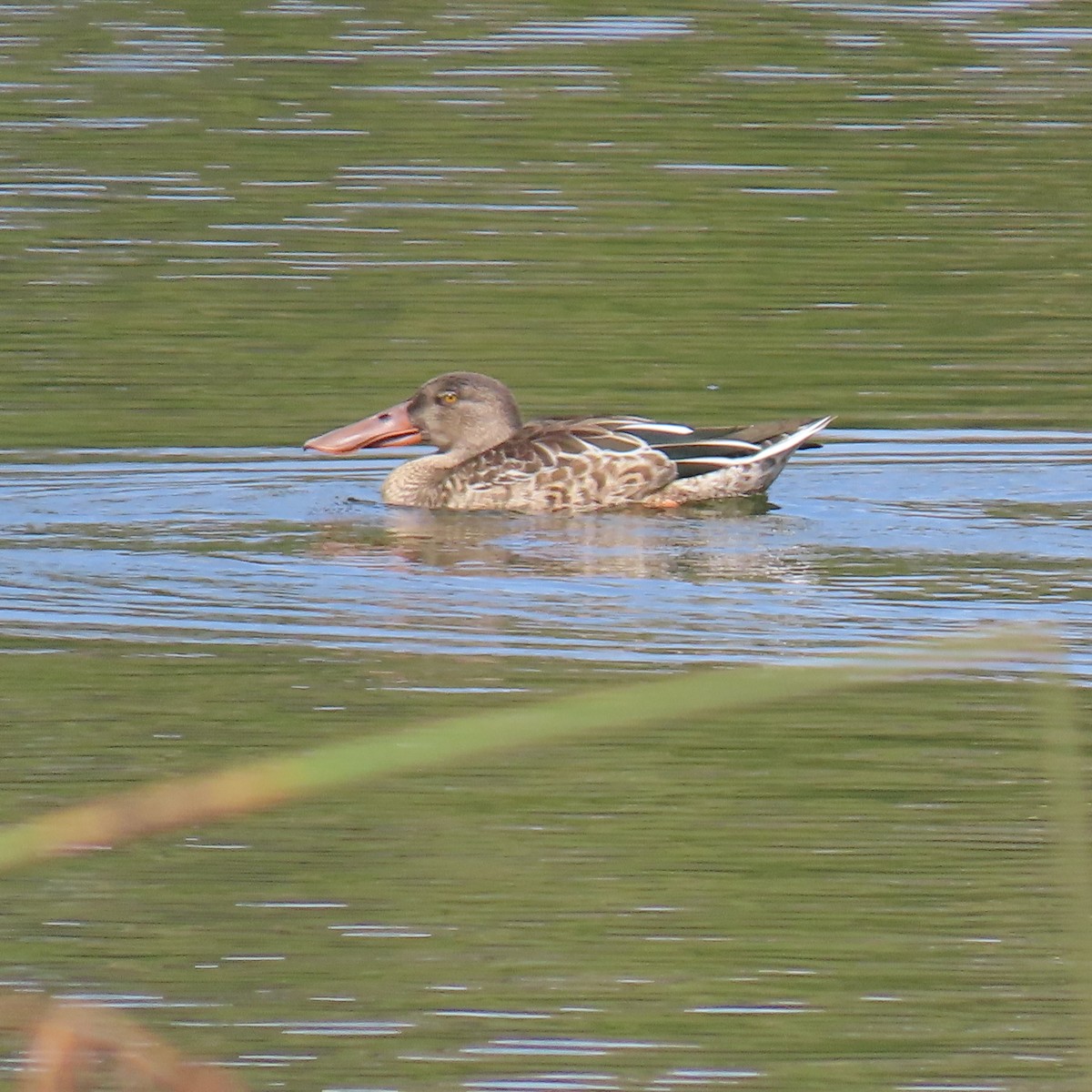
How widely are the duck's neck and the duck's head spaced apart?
1.16ft

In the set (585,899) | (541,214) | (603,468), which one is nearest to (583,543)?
(603,468)

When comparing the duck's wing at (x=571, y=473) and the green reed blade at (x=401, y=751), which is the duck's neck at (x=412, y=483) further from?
the green reed blade at (x=401, y=751)

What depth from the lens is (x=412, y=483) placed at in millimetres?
10023

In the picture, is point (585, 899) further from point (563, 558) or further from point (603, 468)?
point (603, 468)

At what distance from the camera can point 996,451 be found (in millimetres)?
10141

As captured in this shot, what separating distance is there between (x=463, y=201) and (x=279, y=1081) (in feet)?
35.1

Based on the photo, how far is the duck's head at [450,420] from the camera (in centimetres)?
1041

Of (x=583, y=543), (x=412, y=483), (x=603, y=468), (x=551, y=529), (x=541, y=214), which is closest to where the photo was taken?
(x=583, y=543)

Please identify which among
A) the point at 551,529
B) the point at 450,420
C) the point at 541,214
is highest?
the point at 541,214

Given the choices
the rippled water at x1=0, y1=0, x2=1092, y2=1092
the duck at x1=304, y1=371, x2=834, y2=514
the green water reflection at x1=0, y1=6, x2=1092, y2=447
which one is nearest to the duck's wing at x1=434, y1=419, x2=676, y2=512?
the duck at x1=304, y1=371, x2=834, y2=514

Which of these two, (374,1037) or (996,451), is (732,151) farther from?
(374,1037)

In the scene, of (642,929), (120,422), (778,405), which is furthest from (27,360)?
(642,929)

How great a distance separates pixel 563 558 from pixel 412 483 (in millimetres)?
1488

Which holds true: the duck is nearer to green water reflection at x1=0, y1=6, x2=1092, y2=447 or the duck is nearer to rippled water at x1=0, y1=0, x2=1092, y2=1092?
rippled water at x1=0, y1=0, x2=1092, y2=1092
